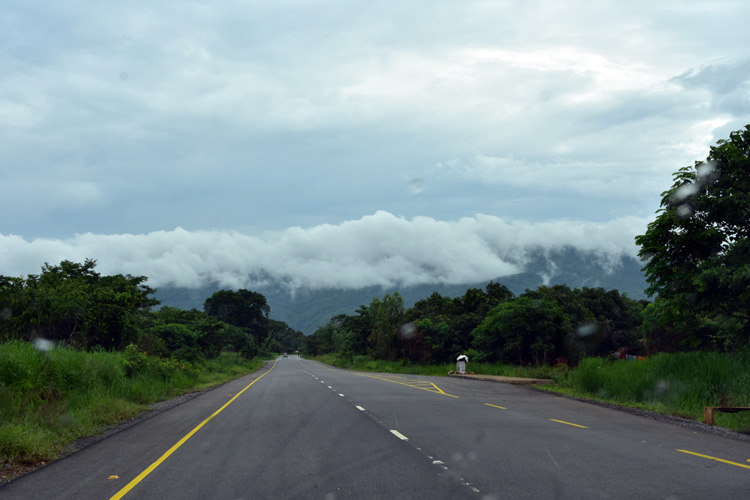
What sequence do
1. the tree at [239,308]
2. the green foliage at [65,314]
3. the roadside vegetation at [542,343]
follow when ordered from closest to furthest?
1. the roadside vegetation at [542,343]
2. the green foliage at [65,314]
3. the tree at [239,308]

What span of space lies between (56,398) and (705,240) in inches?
758

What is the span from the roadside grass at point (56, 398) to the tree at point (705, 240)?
659 inches

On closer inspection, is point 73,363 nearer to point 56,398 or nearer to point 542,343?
point 56,398

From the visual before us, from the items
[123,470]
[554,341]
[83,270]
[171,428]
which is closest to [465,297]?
[554,341]

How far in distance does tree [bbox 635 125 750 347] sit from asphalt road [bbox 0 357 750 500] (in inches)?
214

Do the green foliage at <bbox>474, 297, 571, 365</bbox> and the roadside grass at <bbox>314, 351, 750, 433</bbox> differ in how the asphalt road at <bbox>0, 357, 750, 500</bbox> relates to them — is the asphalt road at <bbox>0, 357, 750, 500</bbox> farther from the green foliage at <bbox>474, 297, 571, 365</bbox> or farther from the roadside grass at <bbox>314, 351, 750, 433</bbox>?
the green foliage at <bbox>474, 297, 571, 365</bbox>

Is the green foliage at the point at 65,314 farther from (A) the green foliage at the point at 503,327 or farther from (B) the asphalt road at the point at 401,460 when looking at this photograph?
(A) the green foliage at the point at 503,327

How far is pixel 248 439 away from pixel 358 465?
362 centimetres

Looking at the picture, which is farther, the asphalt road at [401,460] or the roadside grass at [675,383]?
the roadside grass at [675,383]

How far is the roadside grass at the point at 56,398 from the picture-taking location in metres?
9.90

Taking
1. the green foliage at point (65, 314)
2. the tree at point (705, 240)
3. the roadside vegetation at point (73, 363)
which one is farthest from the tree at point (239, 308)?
the tree at point (705, 240)

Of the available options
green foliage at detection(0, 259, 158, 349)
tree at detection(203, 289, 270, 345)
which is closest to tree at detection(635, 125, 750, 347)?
green foliage at detection(0, 259, 158, 349)

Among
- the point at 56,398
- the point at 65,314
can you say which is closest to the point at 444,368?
the point at 65,314

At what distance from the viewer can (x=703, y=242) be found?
1841 centimetres
